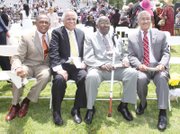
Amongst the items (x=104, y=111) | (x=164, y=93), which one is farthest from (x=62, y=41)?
(x=164, y=93)

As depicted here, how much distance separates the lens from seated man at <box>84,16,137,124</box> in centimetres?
522

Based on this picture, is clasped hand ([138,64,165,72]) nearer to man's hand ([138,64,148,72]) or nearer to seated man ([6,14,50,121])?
man's hand ([138,64,148,72])

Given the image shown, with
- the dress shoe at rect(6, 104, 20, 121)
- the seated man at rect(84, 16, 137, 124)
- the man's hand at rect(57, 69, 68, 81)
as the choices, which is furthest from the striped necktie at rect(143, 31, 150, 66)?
the dress shoe at rect(6, 104, 20, 121)

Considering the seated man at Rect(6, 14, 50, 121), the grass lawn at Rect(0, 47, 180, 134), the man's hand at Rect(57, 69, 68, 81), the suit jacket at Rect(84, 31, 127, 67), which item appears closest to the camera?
the grass lawn at Rect(0, 47, 180, 134)

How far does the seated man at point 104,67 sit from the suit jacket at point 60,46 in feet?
0.52

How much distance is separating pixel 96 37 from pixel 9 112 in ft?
6.21

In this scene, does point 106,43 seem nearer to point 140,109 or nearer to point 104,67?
point 104,67

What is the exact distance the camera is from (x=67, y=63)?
18.5ft

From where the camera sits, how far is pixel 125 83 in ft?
17.6

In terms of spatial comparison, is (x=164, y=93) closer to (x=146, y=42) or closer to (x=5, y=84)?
(x=146, y=42)

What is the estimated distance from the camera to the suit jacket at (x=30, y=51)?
5.57 m

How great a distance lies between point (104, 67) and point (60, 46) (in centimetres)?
85

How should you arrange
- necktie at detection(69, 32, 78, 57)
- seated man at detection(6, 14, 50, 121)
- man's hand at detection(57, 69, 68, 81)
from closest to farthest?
man's hand at detection(57, 69, 68, 81), seated man at detection(6, 14, 50, 121), necktie at detection(69, 32, 78, 57)

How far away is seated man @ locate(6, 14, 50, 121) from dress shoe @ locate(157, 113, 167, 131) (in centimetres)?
185
